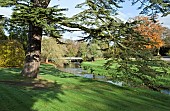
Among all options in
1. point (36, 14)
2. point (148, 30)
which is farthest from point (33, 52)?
point (148, 30)

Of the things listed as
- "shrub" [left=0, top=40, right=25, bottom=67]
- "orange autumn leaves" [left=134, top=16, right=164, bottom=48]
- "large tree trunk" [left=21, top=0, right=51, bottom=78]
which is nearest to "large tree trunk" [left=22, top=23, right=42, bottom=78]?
"large tree trunk" [left=21, top=0, right=51, bottom=78]

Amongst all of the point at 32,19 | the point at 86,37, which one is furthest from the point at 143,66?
the point at 32,19

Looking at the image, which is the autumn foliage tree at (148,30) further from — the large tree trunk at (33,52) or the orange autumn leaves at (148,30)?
the large tree trunk at (33,52)

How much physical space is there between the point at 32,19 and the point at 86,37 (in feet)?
9.59

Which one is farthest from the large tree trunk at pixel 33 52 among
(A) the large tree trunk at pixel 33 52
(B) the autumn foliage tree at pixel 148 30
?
(B) the autumn foliage tree at pixel 148 30

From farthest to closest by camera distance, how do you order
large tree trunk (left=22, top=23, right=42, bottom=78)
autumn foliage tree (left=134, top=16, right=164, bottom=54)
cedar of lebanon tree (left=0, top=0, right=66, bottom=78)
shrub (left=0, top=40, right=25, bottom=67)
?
shrub (left=0, top=40, right=25, bottom=67)
large tree trunk (left=22, top=23, right=42, bottom=78)
autumn foliage tree (left=134, top=16, right=164, bottom=54)
cedar of lebanon tree (left=0, top=0, right=66, bottom=78)

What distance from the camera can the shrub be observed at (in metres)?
21.9

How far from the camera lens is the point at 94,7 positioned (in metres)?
11.0

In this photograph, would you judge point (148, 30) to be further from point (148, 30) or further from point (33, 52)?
point (33, 52)

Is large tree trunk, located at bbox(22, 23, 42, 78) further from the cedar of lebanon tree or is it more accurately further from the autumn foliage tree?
the autumn foliage tree

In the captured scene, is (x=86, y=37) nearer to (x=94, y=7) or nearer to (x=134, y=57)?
(x=94, y=7)

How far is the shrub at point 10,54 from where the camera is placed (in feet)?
71.9

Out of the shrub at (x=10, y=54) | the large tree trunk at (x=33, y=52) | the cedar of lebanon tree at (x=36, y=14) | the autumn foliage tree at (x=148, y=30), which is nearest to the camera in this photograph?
the cedar of lebanon tree at (x=36, y=14)

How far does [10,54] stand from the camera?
881 inches
